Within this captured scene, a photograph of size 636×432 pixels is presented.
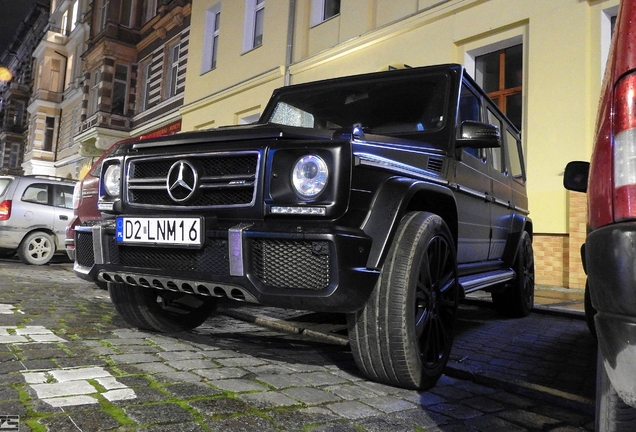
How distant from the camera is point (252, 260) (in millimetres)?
2297

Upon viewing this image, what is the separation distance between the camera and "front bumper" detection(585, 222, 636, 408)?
1.19 metres

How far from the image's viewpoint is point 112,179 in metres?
3.00

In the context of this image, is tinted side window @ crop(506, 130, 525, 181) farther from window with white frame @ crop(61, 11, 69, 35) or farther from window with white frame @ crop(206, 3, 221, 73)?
window with white frame @ crop(61, 11, 69, 35)

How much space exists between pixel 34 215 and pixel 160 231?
7686 millimetres

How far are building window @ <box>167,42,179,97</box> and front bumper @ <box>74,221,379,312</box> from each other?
17.5 meters

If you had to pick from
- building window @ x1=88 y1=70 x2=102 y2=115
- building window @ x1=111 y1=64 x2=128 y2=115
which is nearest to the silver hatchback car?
building window @ x1=111 y1=64 x2=128 y2=115

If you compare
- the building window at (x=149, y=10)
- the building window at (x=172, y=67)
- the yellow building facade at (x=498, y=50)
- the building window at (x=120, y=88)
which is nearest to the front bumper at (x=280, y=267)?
the yellow building facade at (x=498, y=50)

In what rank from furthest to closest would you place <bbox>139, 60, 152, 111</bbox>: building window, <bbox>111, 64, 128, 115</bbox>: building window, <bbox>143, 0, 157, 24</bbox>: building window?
<bbox>111, 64, 128, 115</bbox>: building window, <bbox>143, 0, 157, 24</bbox>: building window, <bbox>139, 60, 152, 111</bbox>: building window

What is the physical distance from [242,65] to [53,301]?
35.3 ft

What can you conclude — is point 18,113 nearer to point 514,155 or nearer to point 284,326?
point 514,155

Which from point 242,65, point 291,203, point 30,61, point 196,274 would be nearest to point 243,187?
point 291,203

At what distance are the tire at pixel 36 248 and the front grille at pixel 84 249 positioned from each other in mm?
6842

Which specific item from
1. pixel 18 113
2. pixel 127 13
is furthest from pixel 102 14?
pixel 18 113

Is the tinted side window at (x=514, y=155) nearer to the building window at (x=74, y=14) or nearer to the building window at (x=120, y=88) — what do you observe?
the building window at (x=120, y=88)
